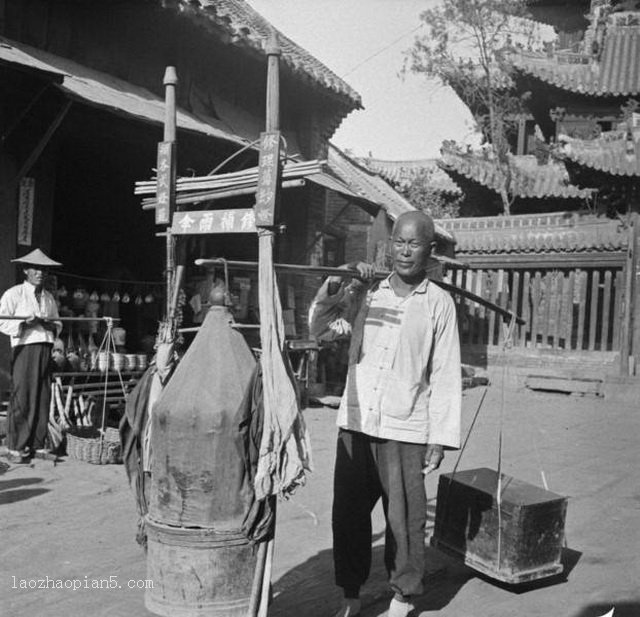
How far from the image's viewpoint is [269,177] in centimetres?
323

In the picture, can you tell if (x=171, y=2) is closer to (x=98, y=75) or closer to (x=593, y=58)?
(x=98, y=75)

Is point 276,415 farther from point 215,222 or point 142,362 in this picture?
point 142,362

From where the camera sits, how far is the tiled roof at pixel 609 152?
1341 cm

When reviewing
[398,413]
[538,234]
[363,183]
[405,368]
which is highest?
[363,183]

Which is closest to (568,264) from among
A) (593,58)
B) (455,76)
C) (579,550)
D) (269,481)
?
(593,58)

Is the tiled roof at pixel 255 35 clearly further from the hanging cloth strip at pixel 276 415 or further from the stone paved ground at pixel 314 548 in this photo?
the hanging cloth strip at pixel 276 415

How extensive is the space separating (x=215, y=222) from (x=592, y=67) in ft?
55.4

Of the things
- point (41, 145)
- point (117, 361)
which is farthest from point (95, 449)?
point (41, 145)

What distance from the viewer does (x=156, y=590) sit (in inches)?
120

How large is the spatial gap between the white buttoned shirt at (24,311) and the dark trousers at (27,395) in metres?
0.07

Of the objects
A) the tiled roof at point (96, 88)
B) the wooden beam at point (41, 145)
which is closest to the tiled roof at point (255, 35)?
the tiled roof at point (96, 88)

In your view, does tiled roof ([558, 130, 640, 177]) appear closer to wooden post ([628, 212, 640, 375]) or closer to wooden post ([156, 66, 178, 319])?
wooden post ([628, 212, 640, 375])

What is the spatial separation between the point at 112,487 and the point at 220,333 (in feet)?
11.2

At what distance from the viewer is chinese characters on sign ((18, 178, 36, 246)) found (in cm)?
764
